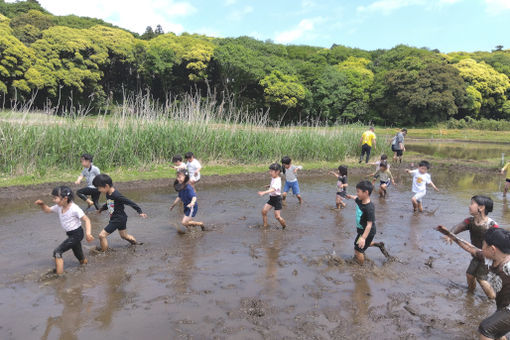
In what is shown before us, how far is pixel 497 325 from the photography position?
12.0 feet

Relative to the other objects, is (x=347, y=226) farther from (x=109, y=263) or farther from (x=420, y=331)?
(x=109, y=263)

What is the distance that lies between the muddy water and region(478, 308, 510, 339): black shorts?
2.72ft

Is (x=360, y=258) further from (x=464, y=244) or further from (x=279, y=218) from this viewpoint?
(x=464, y=244)

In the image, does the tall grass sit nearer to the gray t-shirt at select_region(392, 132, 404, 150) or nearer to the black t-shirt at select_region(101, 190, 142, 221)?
the gray t-shirt at select_region(392, 132, 404, 150)

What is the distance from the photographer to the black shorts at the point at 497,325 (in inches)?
144

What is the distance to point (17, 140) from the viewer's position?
12133mm

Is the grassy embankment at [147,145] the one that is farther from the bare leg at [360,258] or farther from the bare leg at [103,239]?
the bare leg at [360,258]

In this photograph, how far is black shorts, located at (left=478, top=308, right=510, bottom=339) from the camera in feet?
12.0

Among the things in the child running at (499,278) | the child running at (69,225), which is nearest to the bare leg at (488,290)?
the child running at (499,278)

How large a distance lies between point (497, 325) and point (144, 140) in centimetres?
1281

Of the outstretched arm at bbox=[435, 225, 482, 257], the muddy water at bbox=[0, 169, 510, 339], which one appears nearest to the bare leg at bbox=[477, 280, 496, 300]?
the muddy water at bbox=[0, 169, 510, 339]

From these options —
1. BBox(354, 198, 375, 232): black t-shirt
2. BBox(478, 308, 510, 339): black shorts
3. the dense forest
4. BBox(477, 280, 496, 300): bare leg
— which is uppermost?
the dense forest

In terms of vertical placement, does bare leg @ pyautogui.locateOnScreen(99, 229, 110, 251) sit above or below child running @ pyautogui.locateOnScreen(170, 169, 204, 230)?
below

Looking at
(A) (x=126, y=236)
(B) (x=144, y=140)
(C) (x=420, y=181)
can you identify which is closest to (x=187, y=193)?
(A) (x=126, y=236)
